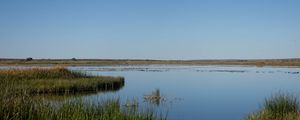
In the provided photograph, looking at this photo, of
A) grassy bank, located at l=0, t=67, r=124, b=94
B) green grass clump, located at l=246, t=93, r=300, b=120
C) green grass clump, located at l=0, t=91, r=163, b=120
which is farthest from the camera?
grassy bank, located at l=0, t=67, r=124, b=94

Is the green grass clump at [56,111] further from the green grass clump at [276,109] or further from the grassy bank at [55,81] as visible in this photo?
the grassy bank at [55,81]

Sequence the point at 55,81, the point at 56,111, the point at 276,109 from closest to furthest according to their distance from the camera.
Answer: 1. the point at 56,111
2. the point at 276,109
3. the point at 55,81

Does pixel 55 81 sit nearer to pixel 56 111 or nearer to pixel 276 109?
pixel 276 109

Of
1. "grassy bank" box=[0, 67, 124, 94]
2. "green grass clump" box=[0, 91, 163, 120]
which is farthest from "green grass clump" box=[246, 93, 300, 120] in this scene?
"grassy bank" box=[0, 67, 124, 94]

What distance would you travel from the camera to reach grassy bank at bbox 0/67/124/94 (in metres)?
21.9

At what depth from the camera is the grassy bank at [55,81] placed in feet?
71.9

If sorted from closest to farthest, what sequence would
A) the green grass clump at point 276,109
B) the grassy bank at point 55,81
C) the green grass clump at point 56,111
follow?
1. the green grass clump at point 56,111
2. the green grass clump at point 276,109
3. the grassy bank at point 55,81

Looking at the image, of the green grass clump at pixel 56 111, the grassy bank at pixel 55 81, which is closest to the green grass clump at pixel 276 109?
the green grass clump at pixel 56 111

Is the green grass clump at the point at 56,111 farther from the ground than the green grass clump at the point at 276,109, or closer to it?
farther from the ground

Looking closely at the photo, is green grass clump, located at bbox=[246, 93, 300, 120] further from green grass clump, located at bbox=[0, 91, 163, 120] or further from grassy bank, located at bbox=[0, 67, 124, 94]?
grassy bank, located at bbox=[0, 67, 124, 94]

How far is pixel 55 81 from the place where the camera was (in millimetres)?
23938

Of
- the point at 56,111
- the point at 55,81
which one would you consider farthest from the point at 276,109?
the point at 55,81

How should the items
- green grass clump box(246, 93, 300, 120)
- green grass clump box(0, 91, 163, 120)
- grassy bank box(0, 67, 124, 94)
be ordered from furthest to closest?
1. grassy bank box(0, 67, 124, 94)
2. green grass clump box(246, 93, 300, 120)
3. green grass clump box(0, 91, 163, 120)

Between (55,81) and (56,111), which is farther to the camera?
(55,81)
